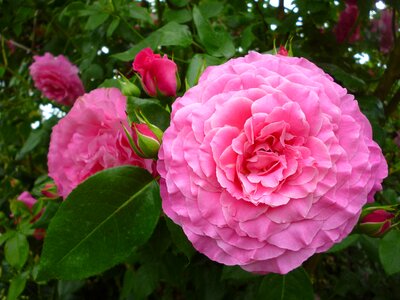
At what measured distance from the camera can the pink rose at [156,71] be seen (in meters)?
0.50

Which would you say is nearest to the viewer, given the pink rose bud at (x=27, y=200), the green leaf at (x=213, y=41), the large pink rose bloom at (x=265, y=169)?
the large pink rose bloom at (x=265, y=169)

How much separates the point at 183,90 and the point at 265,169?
0.81 feet

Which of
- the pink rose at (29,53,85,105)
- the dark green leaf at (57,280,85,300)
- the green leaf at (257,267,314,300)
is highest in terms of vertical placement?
the green leaf at (257,267,314,300)

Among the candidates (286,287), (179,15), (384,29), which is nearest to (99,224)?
(286,287)

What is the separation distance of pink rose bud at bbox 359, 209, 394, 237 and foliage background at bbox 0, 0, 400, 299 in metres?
0.06

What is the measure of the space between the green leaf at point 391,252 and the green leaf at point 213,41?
310 millimetres

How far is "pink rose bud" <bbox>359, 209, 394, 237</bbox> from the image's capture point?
49 centimetres

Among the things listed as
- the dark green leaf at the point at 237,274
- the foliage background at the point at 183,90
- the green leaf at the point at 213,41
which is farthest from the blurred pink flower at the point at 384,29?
the dark green leaf at the point at 237,274

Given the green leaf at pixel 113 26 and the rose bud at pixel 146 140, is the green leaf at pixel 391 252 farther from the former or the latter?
the green leaf at pixel 113 26

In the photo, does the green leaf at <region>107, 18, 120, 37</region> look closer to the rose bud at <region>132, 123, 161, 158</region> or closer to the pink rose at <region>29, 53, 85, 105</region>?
the pink rose at <region>29, 53, 85, 105</region>

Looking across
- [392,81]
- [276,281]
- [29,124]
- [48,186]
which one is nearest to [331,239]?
[276,281]

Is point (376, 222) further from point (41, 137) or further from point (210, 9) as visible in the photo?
point (41, 137)

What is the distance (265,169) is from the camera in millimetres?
424

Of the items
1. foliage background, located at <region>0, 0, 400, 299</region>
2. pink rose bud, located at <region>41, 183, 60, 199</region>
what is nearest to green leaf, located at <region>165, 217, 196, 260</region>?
foliage background, located at <region>0, 0, 400, 299</region>
